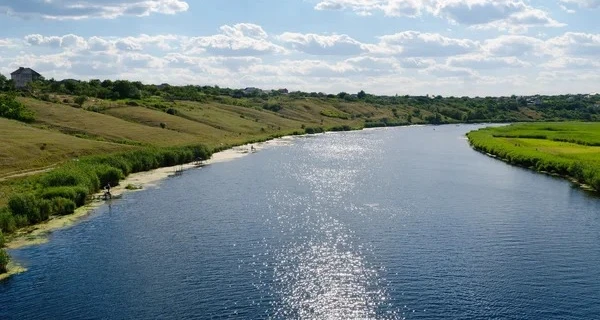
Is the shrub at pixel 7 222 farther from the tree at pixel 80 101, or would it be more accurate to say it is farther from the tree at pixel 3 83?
the tree at pixel 3 83

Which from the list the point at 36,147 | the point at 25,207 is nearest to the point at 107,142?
the point at 36,147

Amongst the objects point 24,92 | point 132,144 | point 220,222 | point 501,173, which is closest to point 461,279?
point 220,222

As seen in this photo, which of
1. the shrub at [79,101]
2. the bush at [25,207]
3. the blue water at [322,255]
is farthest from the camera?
the shrub at [79,101]

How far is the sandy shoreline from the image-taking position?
174 ft

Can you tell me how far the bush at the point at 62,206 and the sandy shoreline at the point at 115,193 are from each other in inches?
33.0

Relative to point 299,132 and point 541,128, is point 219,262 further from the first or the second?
point 541,128

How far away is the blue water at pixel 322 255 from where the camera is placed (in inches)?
1539

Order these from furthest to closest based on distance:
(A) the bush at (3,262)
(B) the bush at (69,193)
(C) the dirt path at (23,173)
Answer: (C) the dirt path at (23,173) → (B) the bush at (69,193) → (A) the bush at (3,262)

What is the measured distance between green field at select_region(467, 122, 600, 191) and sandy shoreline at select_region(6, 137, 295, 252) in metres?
54.3

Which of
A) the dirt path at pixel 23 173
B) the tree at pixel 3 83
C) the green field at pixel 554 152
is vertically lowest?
the dirt path at pixel 23 173

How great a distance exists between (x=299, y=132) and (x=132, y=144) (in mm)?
84167

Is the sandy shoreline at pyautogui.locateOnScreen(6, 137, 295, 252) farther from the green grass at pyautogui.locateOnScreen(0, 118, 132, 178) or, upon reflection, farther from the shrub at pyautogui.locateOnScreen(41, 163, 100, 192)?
the green grass at pyautogui.locateOnScreen(0, 118, 132, 178)

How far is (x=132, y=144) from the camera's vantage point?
11250 cm

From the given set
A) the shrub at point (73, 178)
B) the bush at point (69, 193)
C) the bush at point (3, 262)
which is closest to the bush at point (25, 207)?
the bush at point (69, 193)
